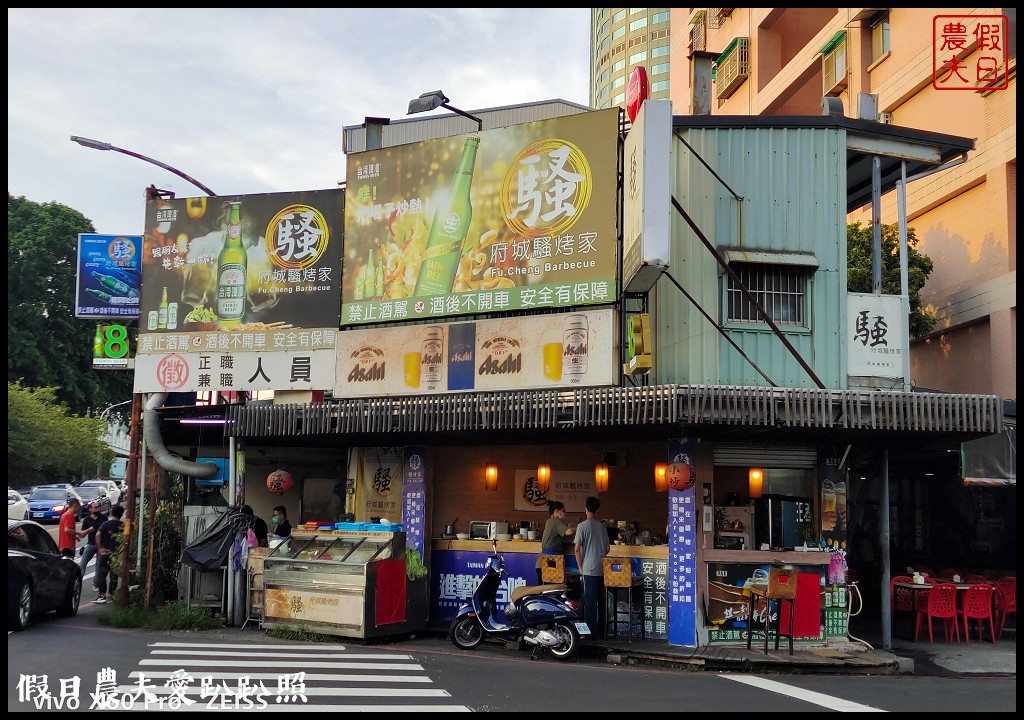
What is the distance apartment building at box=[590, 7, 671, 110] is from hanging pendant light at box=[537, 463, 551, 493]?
89.2 meters

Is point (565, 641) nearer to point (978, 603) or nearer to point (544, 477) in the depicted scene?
point (544, 477)

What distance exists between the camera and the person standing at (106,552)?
19.2 m

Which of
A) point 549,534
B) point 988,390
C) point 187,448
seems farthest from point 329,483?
point 988,390

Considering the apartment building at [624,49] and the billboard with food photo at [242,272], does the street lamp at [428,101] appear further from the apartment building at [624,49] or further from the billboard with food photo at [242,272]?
the apartment building at [624,49]

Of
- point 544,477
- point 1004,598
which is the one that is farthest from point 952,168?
point 544,477

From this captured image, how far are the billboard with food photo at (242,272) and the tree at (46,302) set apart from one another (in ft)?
86.5

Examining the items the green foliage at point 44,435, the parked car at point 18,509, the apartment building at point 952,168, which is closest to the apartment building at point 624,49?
the green foliage at point 44,435

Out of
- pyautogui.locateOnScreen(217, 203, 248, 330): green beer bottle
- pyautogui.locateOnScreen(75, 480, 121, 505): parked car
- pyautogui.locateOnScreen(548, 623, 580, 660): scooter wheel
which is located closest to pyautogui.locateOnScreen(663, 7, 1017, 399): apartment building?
pyautogui.locateOnScreen(217, 203, 248, 330): green beer bottle

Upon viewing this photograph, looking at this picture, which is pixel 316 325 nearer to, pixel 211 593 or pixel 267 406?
pixel 267 406

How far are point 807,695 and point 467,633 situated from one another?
5.38 metres

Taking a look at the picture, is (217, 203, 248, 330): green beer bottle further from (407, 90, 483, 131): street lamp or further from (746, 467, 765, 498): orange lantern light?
(746, 467, 765, 498): orange lantern light

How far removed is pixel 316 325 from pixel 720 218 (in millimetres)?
7217

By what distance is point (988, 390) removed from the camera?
867 inches

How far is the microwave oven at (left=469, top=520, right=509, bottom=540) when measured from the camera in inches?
675
